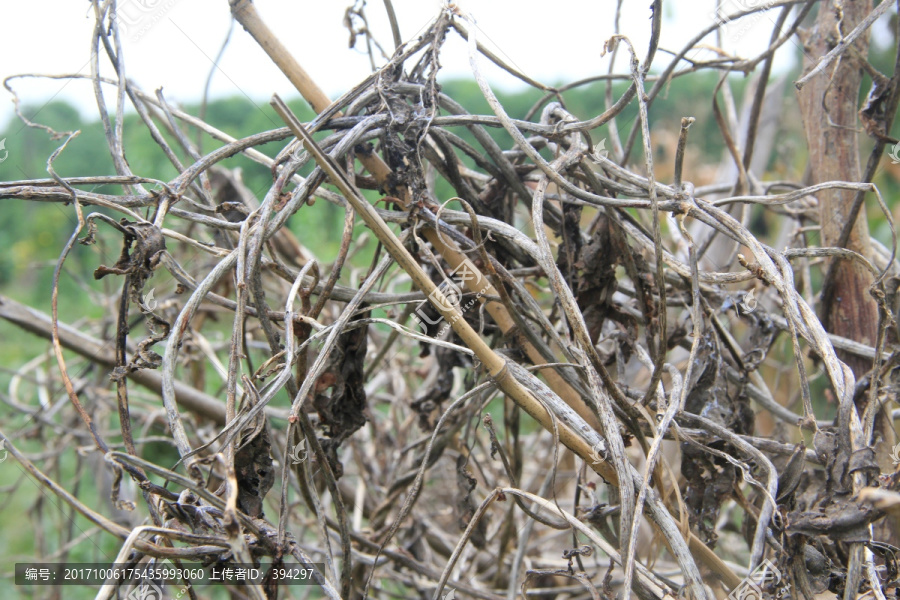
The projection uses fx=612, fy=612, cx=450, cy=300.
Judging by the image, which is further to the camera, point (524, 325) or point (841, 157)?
point (841, 157)

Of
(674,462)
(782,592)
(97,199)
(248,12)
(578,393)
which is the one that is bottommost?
(674,462)

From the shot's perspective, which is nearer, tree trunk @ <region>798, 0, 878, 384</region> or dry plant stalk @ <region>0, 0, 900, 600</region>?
dry plant stalk @ <region>0, 0, 900, 600</region>

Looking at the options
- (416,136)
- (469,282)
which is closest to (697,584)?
(469,282)

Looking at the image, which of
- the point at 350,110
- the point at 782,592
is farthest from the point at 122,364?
the point at 782,592

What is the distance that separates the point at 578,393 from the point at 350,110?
13.0 inches

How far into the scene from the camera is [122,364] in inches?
18.2

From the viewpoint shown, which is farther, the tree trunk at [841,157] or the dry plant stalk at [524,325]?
the tree trunk at [841,157]

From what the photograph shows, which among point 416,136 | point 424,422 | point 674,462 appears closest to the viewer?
point 416,136

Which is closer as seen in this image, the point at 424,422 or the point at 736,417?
the point at 736,417

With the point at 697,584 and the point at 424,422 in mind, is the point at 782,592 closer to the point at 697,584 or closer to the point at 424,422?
the point at 697,584

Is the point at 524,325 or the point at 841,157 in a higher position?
the point at 841,157

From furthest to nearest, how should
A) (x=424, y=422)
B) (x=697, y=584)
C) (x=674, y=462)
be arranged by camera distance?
(x=674, y=462), (x=424, y=422), (x=697, y=584)

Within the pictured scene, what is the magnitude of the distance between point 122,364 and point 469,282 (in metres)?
0.29

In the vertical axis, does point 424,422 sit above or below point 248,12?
below
